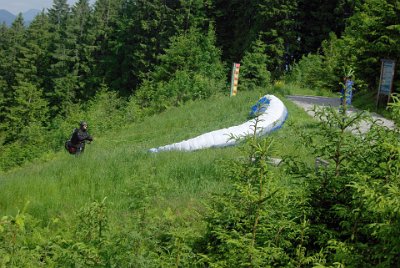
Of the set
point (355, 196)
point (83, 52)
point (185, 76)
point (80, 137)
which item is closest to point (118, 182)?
point (80, 137)

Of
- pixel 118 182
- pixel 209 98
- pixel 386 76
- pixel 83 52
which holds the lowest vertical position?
pixel 118 182

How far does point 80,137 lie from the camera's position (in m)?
12.7

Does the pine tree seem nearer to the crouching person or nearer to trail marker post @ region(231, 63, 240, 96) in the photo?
trail marker post @ region(231, 63, 240, 96)

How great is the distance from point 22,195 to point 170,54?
3042 centimetres

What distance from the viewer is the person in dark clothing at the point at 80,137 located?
12641 millimetres

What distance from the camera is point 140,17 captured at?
50562 mm

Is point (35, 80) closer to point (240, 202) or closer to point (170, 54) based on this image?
point (170, 54)

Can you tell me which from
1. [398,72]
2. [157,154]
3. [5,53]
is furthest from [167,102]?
[5,53]

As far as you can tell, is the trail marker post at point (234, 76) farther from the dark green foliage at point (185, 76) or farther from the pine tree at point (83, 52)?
the pine tree at point (83, 52)

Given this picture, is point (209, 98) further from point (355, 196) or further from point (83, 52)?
point (83, 52)

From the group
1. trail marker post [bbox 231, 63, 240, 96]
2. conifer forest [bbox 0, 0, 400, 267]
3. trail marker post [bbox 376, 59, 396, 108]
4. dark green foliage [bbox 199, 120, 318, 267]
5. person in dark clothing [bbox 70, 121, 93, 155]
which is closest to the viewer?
dark green foliage [bbox 199, 120, 318, 267]

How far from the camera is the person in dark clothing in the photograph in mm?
12641

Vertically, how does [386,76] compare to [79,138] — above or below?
above

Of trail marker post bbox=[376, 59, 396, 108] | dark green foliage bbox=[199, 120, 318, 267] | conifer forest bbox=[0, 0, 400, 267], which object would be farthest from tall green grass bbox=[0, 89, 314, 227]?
trail marker post bbox=[376, 59, 396, 108]
